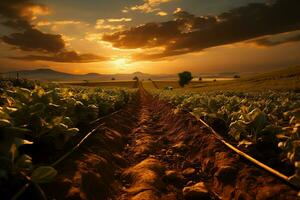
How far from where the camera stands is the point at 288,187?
4.22 metres

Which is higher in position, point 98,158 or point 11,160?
point 11,160

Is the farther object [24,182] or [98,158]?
[98,158]

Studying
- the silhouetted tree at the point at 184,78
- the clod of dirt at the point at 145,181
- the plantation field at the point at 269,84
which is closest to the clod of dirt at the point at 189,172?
the clod of dirt at the point at 145,181

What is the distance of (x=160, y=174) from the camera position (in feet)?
21.5

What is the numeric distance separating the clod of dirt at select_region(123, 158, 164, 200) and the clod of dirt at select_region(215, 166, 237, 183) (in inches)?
43.8

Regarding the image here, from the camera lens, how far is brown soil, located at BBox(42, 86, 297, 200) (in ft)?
15.1

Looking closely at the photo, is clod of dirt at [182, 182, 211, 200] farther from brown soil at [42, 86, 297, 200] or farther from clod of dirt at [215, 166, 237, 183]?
clod of dirt at [215, 166, 237, 183]

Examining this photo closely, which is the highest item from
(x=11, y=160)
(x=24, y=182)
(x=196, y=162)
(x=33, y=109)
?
(x=33, y=109)

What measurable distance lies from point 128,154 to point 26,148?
3.64m

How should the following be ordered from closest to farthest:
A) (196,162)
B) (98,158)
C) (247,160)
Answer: (247,160) → (98,158) → (196,162)

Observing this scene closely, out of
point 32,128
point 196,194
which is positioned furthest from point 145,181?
point 32,128

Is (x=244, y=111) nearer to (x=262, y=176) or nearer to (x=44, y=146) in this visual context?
(x=262, y=176)

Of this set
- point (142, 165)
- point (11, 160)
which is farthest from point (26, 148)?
point (142, 165)

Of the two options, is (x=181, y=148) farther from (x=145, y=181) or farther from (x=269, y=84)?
(x=269, y=84)
